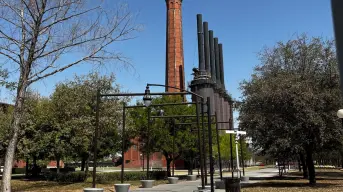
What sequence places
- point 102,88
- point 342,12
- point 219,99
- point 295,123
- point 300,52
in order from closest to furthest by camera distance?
1. point 342,12
2. point 295,123
3. point 300,52
4. point 102,88
5. point 219,99

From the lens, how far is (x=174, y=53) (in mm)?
75188

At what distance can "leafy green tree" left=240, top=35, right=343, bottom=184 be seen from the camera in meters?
20.1

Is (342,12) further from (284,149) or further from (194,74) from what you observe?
(194,74)

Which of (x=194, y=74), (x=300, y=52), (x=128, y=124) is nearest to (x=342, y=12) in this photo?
(x=300, y=52)

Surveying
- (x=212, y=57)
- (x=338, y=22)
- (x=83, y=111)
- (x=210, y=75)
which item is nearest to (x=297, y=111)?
(x=83, y=111)

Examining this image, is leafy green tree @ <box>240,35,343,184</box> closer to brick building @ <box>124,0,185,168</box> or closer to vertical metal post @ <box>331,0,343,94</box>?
vertical metal post @ <box>331,0,343,94</box>

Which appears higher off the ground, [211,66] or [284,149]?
[211,66]

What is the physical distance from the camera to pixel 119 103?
27.8 meters

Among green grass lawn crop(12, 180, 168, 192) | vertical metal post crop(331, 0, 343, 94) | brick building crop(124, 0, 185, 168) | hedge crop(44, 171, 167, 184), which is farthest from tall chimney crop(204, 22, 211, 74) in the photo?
vertical metal post crop(331, 0, 343, 94)

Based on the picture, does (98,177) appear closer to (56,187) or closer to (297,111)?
(56,187)

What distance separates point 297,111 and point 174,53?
56.3 m

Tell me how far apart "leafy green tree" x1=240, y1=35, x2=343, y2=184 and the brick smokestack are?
51.3 metres

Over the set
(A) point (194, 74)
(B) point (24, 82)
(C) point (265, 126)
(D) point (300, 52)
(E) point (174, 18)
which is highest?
(E) point (174, 18)

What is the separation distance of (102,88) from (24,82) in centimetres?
1183
